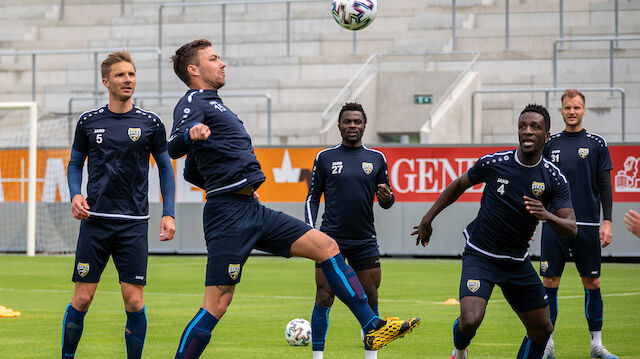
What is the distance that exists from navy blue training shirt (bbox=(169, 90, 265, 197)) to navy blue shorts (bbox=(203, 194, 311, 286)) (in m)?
0.12

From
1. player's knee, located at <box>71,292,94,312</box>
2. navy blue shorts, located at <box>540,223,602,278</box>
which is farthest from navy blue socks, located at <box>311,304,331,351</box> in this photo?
navy blue shorts, located at <box>540,223,602,278</box>

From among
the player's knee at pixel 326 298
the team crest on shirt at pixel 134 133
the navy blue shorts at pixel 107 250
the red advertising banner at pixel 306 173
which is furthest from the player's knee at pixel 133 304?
the red advertising banner at pixel 306 173

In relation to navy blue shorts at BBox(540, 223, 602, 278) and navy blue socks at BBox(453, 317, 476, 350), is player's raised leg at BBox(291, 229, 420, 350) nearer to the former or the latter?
navy blue socks at BBox(453, 317, 476, 350)

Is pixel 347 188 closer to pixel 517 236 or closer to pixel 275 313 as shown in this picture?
pixel 517 236

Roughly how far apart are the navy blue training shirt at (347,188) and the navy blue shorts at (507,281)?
1.65 m

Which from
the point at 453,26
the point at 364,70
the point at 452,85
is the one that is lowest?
the point at 452,85

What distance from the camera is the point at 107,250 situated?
839cm

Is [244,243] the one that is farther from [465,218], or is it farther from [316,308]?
[465,218]

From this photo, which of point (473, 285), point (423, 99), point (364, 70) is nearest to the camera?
point (473, 285)

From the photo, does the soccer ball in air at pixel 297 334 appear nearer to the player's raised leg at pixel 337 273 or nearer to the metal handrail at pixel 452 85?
the player's raised leg at pixel 337 273

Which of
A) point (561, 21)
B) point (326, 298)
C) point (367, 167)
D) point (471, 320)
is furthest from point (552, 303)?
point (561, 21)

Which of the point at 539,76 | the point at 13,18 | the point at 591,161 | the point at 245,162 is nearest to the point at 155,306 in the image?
the point at 591,161

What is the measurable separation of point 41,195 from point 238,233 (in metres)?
18.0

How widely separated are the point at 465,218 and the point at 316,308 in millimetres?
13277
